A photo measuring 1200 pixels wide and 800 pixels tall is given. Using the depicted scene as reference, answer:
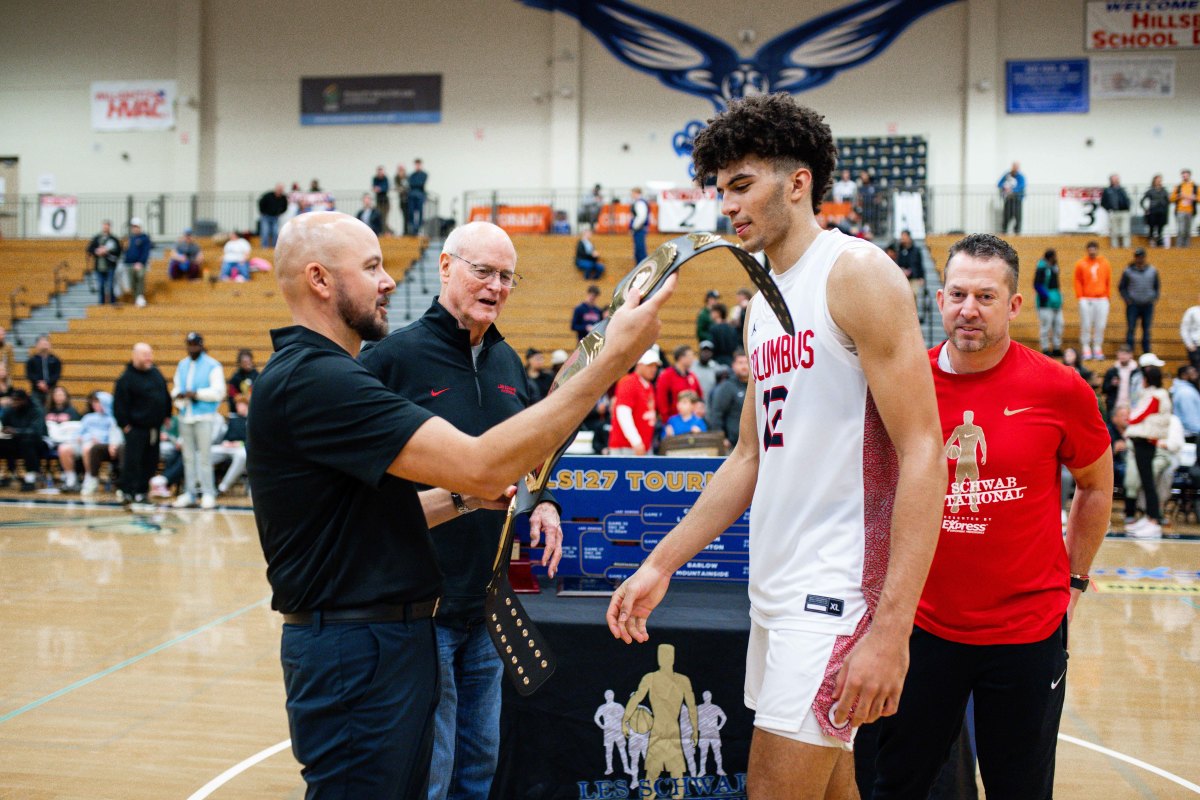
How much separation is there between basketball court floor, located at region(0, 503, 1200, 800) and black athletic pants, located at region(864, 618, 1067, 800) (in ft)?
5.04

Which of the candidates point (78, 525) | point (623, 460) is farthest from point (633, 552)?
point (78, 525)

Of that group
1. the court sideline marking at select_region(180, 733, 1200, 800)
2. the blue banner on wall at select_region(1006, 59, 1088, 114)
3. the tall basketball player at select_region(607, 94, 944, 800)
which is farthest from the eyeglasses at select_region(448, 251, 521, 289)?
the blue banner on wall at select_region(1006, 59, 1088, 114)

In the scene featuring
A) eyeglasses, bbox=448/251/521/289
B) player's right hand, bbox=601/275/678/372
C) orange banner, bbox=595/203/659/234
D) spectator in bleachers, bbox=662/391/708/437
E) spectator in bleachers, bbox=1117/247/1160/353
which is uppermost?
orange banner, bbox=595/203/659/234

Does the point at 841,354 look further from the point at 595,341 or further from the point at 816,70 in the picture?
the point at 816,70

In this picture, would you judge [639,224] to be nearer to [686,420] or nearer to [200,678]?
[686,420]

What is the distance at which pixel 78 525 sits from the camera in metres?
10.8

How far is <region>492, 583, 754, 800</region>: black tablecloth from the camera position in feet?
12.1

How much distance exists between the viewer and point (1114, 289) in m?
18.4

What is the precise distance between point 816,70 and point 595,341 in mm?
23208

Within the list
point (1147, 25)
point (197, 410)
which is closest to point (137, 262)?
point (197, 410)

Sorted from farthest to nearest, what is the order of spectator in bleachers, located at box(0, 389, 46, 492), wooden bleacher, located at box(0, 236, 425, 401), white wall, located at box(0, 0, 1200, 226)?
1. white wall, located at box(0, 0, 1200, 226)
2. wooden bleacher, located at box(0, 236, 425, 401)
3. spectator in bleachers, located at box(0, 389, 46, 492)

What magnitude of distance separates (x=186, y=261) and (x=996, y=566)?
68.0 ft

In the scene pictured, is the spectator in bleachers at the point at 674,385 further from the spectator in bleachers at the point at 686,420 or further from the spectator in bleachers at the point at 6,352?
the spectator in bleachers at the point at 6,352

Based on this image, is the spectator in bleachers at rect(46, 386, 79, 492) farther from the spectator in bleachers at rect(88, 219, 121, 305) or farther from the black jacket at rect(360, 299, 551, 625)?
the black jacket at rect(360, 299, 551, 625)
